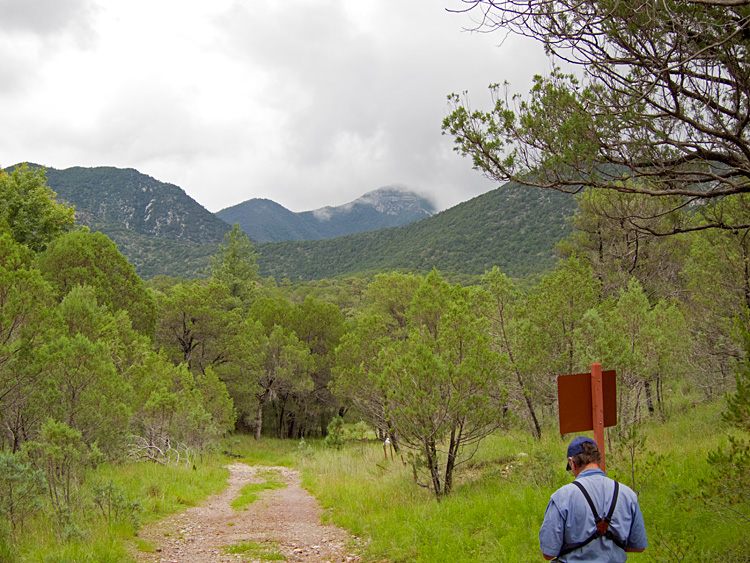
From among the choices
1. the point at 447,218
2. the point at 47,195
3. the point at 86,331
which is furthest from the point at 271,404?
the point at 447,218

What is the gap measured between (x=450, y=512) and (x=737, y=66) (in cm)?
612

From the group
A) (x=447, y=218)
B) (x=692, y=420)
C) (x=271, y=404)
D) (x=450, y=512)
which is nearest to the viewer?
(x=450, y=512)

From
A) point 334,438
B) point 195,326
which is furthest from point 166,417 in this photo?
point 195,326

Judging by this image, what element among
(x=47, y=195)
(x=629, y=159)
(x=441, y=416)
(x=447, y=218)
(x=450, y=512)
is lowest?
(x=450, y=512)

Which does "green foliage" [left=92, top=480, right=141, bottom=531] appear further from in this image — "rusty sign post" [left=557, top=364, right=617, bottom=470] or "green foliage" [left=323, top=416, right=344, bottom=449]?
"green foliage" [left=323, top=416, right=344, bottom=449]

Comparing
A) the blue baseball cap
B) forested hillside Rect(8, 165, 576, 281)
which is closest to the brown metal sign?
the blue baseball cap

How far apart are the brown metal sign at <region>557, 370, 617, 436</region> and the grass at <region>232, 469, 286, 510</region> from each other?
8.01 meters

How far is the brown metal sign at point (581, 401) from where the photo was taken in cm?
360

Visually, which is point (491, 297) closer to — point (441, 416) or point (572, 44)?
point (441, 416)

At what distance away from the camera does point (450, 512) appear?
6.54 metres

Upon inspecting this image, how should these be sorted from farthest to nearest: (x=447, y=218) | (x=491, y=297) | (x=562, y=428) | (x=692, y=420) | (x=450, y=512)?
(x=447, y=218), (x=491, y=297), (x=692, y=420), (x=450, y=512), (x=562, y=428)

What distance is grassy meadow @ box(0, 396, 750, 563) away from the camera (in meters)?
4.77

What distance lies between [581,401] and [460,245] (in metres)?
69.6

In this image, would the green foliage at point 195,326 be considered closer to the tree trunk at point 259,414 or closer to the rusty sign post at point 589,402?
the tree trunk at point 259,414
